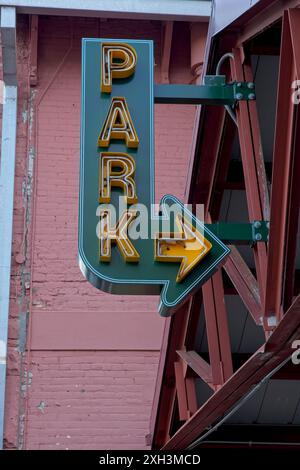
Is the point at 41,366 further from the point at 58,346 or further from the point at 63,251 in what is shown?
the point at 63,251

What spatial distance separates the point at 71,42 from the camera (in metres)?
11.0

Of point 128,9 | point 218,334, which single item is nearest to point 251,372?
point 218,334

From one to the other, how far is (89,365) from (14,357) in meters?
0.76

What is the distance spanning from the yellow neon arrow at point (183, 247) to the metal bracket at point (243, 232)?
26cm

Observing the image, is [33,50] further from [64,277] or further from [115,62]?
[115,62]

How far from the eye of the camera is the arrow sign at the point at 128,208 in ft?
18.5

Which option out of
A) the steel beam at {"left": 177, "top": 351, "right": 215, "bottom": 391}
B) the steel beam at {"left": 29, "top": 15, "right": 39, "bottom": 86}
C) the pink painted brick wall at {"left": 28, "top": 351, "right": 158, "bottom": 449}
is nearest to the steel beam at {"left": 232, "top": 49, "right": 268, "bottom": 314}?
the steel beam at {"left": 177, "top": 351, "right": 215, "bottom": 391}

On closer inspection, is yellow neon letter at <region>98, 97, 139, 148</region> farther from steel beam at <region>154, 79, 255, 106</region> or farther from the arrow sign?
steel beam at <region>154, 79, 255, 106</region>

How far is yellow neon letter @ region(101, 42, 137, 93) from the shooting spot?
6.20m

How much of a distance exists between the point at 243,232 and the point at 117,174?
899 millimetres

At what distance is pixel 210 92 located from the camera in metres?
6.47

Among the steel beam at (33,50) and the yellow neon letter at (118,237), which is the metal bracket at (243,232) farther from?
the steel beam at (33,50)

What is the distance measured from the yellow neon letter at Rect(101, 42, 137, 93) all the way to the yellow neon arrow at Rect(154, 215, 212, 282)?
3.31 feet

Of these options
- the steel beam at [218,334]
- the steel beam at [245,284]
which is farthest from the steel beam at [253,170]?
the steel beam at [218,334]
